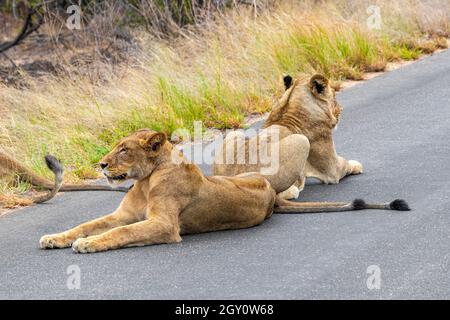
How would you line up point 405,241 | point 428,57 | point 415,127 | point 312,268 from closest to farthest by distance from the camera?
point 312,268, point 405,241, point 415,127, point 428,57

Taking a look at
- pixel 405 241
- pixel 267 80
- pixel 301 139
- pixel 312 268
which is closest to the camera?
pixel 312 268

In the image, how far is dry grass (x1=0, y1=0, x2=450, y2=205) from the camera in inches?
449

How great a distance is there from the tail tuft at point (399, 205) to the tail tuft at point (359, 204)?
197 mm

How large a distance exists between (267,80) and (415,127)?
7.94 feet

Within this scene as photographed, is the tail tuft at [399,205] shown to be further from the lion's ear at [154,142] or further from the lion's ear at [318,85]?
the lion's ear at [154,142]

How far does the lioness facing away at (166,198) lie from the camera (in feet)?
25.6

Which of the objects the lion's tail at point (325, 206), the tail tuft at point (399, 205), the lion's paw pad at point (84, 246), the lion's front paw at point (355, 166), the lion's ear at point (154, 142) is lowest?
the lion's front paw at point (355, 166)

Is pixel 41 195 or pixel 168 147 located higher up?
pixel 168 147

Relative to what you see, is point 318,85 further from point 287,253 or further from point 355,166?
point 287,253

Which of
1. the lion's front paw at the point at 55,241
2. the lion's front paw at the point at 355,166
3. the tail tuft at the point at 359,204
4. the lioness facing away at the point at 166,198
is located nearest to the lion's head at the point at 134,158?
the lioness facing away at the point at 166,198

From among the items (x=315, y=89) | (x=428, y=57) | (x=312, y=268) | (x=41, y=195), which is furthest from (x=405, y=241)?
(x=428, y=57)

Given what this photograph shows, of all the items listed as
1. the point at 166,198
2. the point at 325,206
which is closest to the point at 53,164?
the point at 166,198

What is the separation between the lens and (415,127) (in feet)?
36.2
